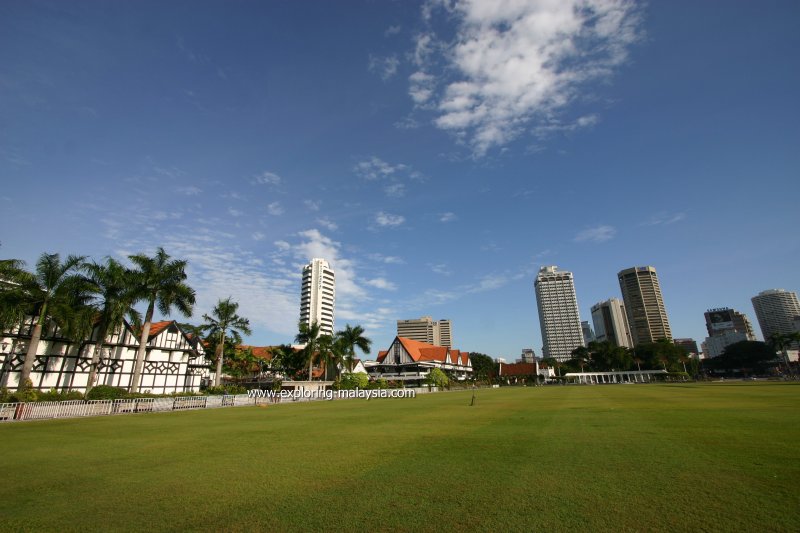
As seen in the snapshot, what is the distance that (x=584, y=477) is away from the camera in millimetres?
7336

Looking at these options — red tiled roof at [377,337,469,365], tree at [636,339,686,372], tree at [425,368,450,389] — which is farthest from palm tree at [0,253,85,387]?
tree at [636,339,686,372]

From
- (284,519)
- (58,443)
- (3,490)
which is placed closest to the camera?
(284,519)

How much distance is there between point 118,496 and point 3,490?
104 inches

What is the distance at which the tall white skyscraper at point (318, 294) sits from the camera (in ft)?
583

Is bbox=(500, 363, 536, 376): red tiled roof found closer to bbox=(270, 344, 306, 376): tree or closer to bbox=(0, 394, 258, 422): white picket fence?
bbox=(270, 344, 306, 376): tree

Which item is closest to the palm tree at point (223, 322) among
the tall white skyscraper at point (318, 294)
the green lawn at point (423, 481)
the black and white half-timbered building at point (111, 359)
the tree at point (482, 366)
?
the black and white half-timbered building at point (111, 359)

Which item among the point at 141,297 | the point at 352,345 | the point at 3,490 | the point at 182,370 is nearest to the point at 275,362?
the point at 352,345

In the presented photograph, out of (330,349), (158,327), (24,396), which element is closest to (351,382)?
(330,349)

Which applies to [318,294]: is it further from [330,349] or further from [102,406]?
[102,406]

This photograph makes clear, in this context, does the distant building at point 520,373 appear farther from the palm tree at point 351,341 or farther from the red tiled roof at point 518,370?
the palm tree at point 351,341

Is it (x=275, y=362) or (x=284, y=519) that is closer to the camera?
(x=284, y=519)

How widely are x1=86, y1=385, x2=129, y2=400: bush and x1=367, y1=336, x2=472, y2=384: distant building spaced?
194 ft

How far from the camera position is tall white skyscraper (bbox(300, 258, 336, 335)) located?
583 ft

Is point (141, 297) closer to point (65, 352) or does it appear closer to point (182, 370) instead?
point (65, 352)
